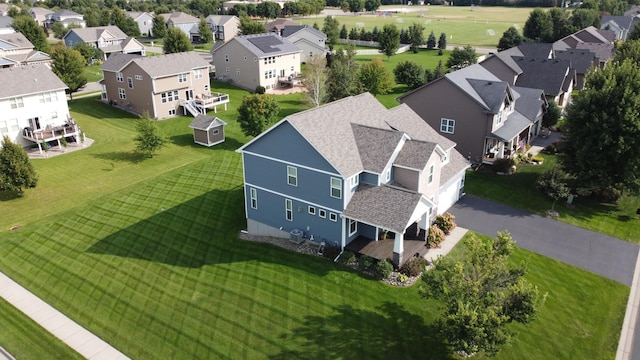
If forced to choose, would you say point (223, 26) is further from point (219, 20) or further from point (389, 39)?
point (389, 39)

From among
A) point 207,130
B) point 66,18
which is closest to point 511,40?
point 207,130

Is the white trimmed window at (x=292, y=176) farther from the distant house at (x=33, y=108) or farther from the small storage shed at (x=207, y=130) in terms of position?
the distant house at (x=33, y=108)

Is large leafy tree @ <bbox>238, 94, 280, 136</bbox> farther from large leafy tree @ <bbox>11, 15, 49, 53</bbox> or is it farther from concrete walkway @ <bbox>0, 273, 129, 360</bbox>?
large leafy tree @ <bbox>11, 15, 49, 53</bbox>

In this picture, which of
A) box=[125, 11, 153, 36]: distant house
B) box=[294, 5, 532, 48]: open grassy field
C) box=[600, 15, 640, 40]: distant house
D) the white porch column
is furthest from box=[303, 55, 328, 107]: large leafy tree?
box=[125, 11, 153, 36]: distant house

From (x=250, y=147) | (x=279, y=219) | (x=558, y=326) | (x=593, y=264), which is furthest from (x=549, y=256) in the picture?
(x=250, y=147)

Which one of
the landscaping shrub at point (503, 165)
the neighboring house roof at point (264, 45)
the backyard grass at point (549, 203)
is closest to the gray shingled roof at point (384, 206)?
the backyard grass at point (549, 203)

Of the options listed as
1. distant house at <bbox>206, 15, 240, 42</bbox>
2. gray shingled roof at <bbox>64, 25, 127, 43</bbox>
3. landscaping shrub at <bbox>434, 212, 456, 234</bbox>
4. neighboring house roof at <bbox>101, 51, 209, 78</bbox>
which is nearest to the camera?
landscaping shrub at <bbox>434, 212, 456, 234</bbox>
